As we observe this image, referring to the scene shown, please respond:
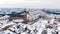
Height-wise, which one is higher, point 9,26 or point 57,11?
point 57,11

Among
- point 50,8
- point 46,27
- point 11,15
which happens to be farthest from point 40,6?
point 11,15

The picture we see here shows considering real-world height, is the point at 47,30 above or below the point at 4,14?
below

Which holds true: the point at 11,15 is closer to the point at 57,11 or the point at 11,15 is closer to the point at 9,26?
the point at 9,26

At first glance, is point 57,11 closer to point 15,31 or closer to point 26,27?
point 26,27

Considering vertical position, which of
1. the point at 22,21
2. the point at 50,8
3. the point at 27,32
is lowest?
the point at 27,32

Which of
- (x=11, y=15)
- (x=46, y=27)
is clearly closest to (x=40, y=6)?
(x=46, y=27)

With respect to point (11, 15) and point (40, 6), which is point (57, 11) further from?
point (11, 15)
